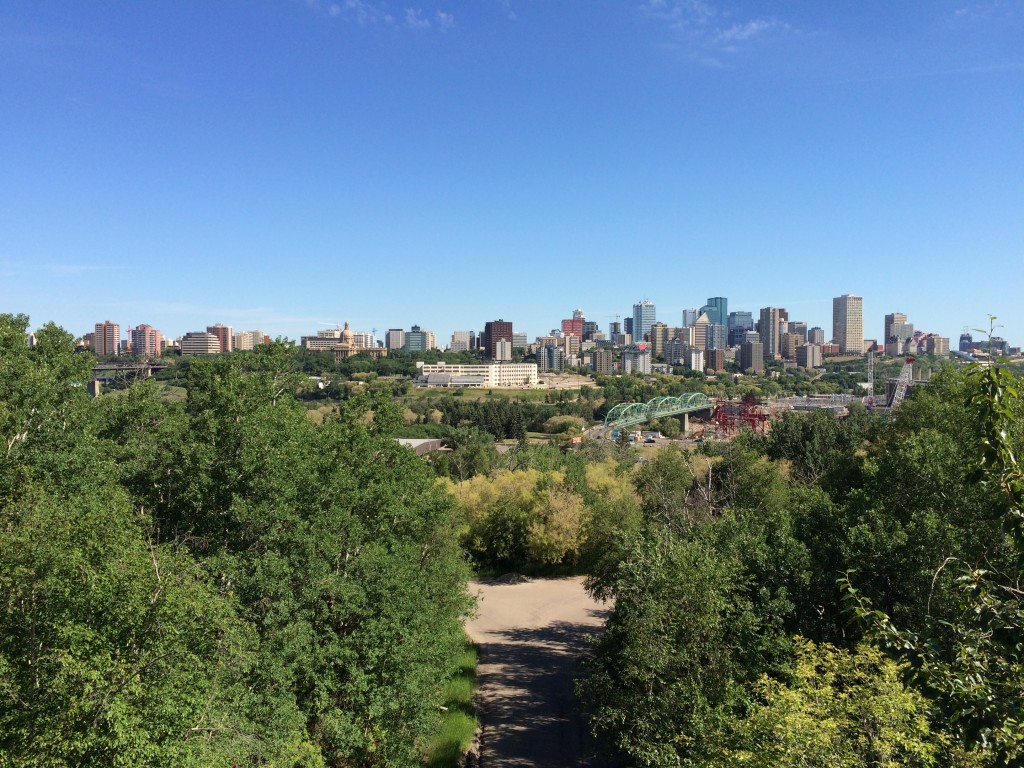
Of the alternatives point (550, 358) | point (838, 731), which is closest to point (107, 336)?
point (550, 358)

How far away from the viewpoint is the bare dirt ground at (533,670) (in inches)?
694

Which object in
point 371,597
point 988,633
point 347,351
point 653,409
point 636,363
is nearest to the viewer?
point 988,633

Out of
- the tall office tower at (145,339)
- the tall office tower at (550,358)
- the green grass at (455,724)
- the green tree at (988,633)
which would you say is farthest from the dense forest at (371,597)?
the tall office tower at (550,358)

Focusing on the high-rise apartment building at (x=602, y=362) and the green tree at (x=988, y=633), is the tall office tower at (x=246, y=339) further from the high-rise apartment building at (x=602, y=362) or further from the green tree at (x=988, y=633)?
the green tree at (x=988, y=633)

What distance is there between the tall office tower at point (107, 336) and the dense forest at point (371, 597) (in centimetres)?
14602

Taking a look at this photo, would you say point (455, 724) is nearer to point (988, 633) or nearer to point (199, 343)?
point (988, 633)

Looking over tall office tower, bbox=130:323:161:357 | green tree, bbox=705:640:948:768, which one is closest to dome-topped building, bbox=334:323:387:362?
tall office tower, bbox=130:323:161:357

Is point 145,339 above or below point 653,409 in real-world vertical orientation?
above

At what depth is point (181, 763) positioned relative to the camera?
327 inches

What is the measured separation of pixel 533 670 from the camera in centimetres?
2284

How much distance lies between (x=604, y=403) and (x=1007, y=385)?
365 ft

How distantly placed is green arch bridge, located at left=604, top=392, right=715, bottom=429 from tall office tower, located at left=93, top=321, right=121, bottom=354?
11312cm

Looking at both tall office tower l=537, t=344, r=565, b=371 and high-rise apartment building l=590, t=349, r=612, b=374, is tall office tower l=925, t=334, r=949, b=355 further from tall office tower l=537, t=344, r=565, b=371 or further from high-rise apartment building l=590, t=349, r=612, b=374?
tall office tower l=537, t=344, r=565, b=371

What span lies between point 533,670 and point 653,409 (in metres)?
90.2
